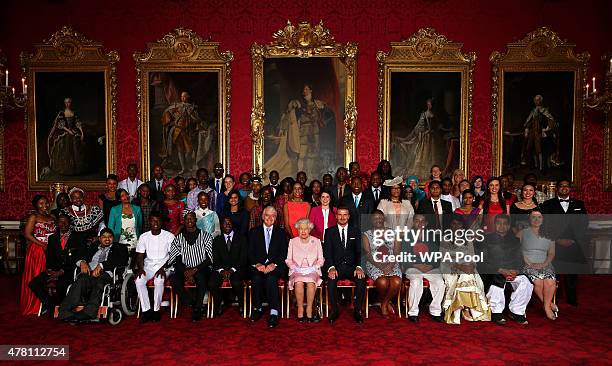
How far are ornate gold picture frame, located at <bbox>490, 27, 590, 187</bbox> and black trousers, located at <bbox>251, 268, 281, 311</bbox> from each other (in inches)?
241

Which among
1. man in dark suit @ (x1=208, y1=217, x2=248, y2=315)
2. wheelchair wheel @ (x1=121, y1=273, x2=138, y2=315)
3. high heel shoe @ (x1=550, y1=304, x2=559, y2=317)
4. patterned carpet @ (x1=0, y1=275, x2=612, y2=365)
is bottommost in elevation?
patterned carpet @ (x1=0, y1=275, x2=612, y2=365)

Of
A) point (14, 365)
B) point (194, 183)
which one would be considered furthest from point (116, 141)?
point (14, 365)

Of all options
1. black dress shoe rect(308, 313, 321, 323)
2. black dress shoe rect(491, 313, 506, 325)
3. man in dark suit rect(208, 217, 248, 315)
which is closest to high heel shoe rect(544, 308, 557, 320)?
black dress shoe rect(491, 313, 506, 325)

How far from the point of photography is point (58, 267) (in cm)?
734

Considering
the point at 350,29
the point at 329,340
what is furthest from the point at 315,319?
the point at 350,29

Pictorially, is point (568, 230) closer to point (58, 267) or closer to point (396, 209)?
point (396, 209)

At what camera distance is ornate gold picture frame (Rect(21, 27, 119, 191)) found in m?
10.7

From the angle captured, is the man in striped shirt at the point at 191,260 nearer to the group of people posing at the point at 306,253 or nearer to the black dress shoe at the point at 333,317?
the group of people posing at the point at 306,253

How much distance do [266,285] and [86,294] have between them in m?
2.48

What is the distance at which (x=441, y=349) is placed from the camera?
18.9 feet

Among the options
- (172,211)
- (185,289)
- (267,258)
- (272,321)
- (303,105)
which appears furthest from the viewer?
(303,105)

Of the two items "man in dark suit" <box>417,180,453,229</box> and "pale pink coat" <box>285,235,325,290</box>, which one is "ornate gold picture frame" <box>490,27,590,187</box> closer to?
"man in dark suit" <box>417,180,453,229</box>

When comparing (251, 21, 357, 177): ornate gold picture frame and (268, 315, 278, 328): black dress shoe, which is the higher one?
(251, 21, 357, 177): ornate gold picture frame

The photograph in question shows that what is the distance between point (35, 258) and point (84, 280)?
1.27 meters
